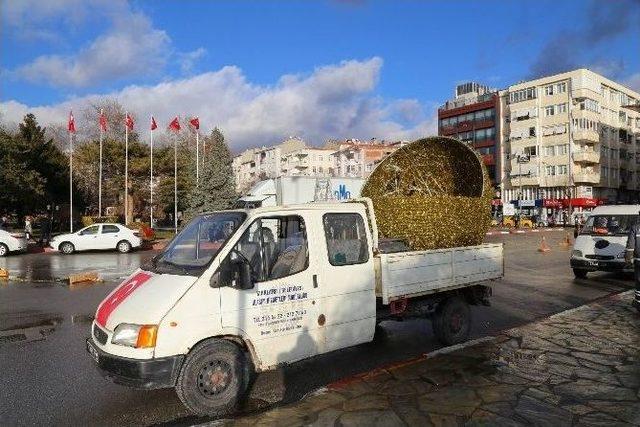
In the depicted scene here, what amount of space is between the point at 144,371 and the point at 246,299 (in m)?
1.12

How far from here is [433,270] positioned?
6715 millimetres

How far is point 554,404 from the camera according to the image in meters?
4.68

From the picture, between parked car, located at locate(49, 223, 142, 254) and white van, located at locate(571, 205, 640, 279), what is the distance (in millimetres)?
19967

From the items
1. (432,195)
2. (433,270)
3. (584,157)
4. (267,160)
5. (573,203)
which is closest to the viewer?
(433,270)

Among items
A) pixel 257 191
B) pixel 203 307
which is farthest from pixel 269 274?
pixel 257 191

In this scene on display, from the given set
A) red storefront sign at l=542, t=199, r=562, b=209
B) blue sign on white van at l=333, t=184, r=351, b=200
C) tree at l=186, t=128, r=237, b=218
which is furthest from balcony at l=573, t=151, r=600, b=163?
blue sign on white van at l=333, t=184, r=351, b=200

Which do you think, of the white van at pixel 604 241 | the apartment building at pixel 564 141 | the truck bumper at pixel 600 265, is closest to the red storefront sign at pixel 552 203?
the apartment building at pixel 564 141

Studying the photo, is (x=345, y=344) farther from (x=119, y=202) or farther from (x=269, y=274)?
(x=119, y=202)

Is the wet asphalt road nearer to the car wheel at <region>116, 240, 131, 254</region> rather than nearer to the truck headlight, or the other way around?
the truck headlight

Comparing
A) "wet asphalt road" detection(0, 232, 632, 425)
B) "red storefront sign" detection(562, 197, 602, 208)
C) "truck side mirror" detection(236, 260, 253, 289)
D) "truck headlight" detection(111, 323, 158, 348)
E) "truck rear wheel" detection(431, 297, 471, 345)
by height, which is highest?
"red storefront sign" detection(562, 197, 602, 208)

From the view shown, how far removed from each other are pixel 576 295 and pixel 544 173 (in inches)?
2521

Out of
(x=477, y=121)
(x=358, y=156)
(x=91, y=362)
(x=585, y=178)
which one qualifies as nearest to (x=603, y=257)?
(x=91, y=362)

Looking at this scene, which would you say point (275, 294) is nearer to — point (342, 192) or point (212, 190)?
point (342, 192)

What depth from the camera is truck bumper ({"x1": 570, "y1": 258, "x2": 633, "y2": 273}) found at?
12688 mm
